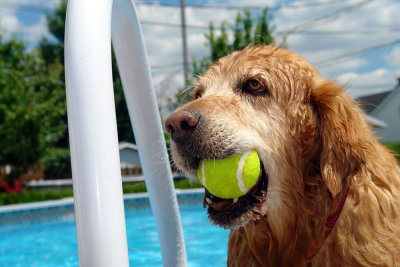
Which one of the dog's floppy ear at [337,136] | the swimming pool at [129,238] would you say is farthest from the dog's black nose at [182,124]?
the swimming pool at [129,238]

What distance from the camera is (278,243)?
301 centimetres

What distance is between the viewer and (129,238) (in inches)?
432

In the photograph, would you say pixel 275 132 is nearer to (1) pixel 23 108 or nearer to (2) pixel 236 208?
(2) pixel 236 208

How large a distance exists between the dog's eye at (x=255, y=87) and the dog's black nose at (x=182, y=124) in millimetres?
641

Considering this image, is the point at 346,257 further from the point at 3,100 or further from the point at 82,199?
the point at 3,100

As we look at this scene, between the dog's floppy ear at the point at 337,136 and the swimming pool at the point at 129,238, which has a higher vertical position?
the dog's floppy ear at the point at 337,136

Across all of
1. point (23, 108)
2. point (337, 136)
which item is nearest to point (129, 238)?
point (337, 136)

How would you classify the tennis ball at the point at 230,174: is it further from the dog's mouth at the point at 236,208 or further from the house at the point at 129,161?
the house at the point at 129,161

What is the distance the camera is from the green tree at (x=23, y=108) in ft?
62.4

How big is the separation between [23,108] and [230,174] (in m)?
19.1

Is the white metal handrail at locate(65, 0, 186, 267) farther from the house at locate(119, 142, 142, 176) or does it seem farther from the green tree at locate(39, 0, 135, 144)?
the green tree at locate(39, 0, 135, 144)

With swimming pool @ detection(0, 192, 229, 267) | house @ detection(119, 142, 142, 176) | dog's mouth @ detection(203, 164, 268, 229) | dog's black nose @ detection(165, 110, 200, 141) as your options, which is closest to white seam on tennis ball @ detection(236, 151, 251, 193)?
dog's mouth @ detection(203, 164, 268, 229)

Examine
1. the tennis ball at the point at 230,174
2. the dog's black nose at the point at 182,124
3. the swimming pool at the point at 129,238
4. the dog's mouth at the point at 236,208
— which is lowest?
the swimming pool at the point at 129,238

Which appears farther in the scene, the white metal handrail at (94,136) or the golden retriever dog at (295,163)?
the golden retriever dog at (295,163)
